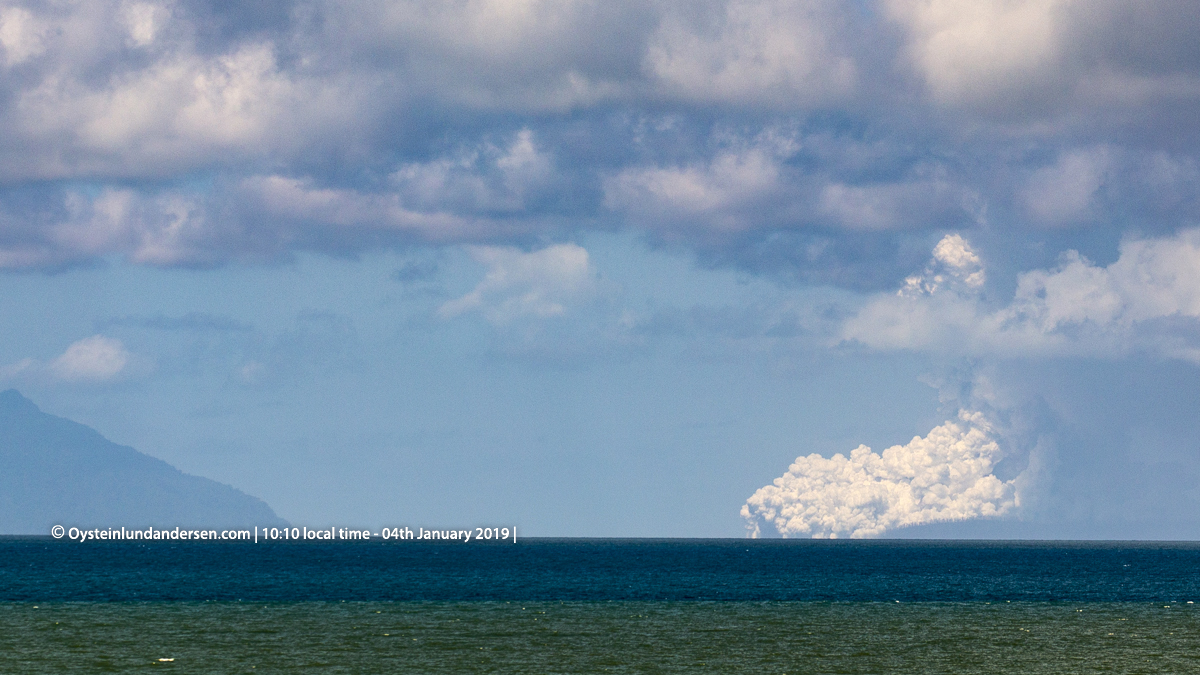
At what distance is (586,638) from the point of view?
102 metres

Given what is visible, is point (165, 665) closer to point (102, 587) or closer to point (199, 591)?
point (199, 591)

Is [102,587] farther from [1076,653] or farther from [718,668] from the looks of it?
[1076,653]

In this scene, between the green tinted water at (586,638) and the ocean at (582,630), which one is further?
the ocean at (582,630)

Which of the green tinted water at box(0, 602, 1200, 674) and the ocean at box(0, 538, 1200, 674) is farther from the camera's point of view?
the ocean at box(0, 538, 1200, 674)

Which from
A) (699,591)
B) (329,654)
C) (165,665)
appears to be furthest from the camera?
(699,591)

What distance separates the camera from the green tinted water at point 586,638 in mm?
87250

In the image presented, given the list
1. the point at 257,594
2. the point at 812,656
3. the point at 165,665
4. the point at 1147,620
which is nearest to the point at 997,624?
the point at 1147,620

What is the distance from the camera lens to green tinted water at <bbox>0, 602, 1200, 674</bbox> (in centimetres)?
8725

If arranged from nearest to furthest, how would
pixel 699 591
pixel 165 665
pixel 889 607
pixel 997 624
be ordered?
1. pixel 165 665
2. pixel 997 624
3. pixel 889 607
4. pixel 699 591

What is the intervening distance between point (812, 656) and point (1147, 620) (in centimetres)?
4750

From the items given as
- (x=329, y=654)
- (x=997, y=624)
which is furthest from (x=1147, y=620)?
(x=329, y=654)

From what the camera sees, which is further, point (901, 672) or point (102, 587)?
point (102, 587)

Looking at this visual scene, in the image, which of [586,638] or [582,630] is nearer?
[586,638]

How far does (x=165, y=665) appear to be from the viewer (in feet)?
279
